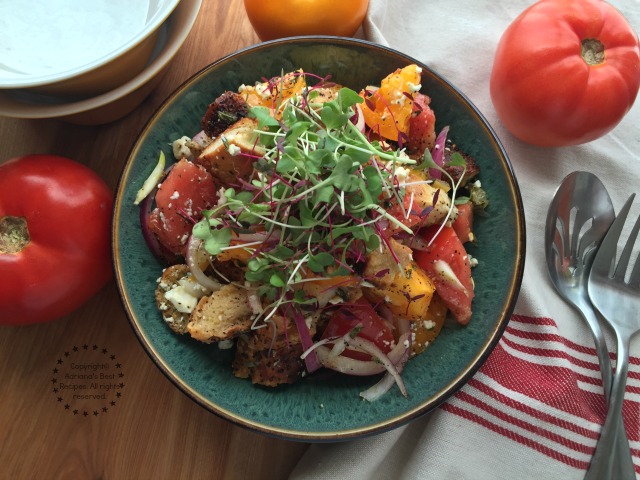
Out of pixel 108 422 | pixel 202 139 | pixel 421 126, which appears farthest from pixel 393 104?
pixel 108 422

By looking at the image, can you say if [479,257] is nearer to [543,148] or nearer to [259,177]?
[543,148]

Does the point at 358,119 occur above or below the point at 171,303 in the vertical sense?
above

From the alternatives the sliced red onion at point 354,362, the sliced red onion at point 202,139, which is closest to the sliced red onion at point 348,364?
the sliced red onion at point 354,362

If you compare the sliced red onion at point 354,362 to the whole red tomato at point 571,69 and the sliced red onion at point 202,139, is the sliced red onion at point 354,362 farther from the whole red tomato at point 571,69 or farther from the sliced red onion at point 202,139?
the whole red tomato at point 571,69

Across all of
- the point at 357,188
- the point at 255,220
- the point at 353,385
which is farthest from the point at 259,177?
the point at 353,385

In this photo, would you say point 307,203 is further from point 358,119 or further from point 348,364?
point 348,364

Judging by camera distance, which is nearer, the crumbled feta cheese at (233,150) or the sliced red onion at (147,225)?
the crumbled feta cheese at (233,150)
